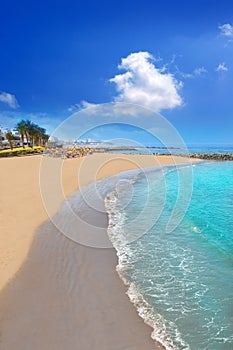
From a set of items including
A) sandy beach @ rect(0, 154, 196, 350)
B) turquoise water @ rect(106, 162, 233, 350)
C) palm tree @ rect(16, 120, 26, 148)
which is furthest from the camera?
palm tree @ rect(16, 120, 26, 148)

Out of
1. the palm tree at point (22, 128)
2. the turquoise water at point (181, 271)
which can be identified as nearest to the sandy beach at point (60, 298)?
the turquoise water at point (181, 271)

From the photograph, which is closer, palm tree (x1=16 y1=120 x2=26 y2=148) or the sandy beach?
the sandy beach

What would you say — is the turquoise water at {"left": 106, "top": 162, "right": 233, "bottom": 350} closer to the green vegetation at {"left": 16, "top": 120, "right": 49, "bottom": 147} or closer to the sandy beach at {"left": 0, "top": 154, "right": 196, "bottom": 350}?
the sandy beach at {"left": 0, "top": 154, "right": 196, "bottom": 350}

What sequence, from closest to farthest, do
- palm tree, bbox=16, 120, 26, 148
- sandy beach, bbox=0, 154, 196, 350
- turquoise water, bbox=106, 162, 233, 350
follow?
sandy beach, bbox=0, 154, 196, 350 < turquoise water, bbox=106, 162, 233, 350 < palm tree, bbox=16, 120, 26, 148

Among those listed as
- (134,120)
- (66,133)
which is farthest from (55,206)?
(134,120)

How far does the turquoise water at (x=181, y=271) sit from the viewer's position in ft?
12.4

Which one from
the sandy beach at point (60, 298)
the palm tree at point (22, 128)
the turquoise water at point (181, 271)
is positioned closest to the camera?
the sandy beach at point (60, 298)

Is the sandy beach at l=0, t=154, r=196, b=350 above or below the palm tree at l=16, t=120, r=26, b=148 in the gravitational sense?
below

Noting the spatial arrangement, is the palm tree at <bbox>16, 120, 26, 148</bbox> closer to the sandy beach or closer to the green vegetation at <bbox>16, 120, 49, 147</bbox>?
the green vegetation at <bbox>16, 120, 49, 147</bbox>

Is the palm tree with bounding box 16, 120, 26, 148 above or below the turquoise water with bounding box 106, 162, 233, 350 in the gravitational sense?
above

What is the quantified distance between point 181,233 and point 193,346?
5.03m

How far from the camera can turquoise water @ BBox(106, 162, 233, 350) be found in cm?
378

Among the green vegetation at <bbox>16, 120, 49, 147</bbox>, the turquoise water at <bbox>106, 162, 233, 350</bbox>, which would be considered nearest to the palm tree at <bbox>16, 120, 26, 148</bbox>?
the green vegetation at <bbox>16, 120, 49, 147</bbox>

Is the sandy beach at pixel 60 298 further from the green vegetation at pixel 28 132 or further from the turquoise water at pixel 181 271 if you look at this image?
the green vegetation at pixel 28 132
